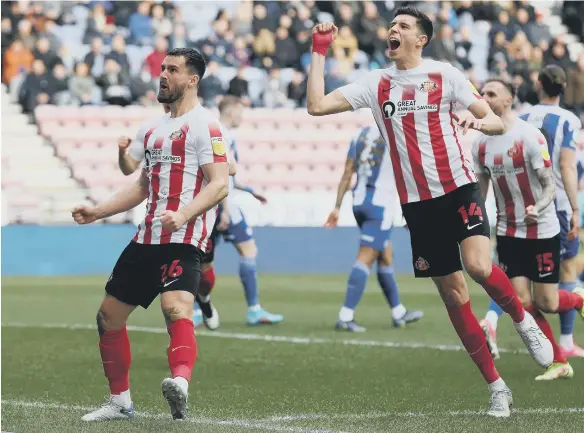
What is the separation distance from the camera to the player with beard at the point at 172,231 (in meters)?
6.19

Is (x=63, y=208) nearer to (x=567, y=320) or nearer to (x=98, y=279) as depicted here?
(x=98, y=279)

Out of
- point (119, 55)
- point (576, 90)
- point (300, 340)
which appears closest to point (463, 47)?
point (576, 90)

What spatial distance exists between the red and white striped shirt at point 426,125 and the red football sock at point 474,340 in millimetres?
669

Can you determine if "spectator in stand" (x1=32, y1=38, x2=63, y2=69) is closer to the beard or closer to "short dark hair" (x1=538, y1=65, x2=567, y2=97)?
"short dark hair" (x1=538, y1=65, x2=567, y2=97)

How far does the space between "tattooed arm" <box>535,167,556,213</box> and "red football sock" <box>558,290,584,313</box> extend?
2.72ft

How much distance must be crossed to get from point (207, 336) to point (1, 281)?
313 inches

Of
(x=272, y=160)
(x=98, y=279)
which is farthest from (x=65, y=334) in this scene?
(x=272, y=160)

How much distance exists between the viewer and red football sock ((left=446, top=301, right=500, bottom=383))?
6.64m

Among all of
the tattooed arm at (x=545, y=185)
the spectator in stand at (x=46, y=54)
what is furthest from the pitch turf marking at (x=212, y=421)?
the spectator in stand at (x=46, y=54)

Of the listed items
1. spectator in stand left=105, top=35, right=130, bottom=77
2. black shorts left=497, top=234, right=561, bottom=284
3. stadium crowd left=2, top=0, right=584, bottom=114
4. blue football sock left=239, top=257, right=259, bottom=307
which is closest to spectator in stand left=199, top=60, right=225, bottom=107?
stadium crowd left=2, top=0, right=584, bottom=114

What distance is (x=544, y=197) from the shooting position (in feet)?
25.8

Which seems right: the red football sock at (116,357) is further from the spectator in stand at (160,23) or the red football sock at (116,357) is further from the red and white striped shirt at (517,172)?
the spectator in stand at (160,23)

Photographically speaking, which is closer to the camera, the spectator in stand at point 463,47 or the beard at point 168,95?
the beard at point 168,95

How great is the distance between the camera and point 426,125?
6617mm
